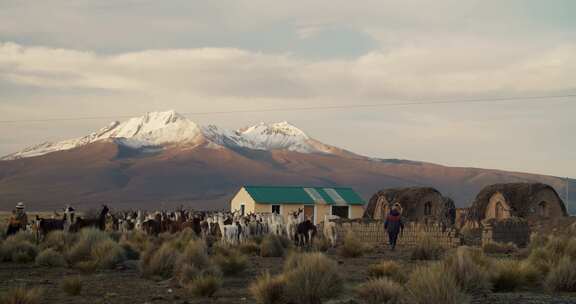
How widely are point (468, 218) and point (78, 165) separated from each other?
134735 mm

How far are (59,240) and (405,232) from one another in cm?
1447

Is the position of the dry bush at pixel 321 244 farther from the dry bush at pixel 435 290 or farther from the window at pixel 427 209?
the window at pixel 427 209

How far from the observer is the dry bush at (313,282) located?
14.9 meters

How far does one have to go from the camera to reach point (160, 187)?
515 ft

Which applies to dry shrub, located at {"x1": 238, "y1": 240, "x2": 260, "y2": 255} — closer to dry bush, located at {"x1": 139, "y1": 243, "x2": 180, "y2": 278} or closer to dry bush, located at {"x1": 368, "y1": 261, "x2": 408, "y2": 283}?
dry bush, located at {"x1": 139, "y1": 243, "x2": 180, "y2": 278}

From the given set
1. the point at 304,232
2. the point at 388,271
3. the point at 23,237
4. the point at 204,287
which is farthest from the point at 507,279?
the point at 23,237

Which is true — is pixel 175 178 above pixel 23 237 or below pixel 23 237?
Answer: above

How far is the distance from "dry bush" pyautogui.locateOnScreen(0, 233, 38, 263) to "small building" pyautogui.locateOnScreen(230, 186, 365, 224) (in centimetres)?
2933

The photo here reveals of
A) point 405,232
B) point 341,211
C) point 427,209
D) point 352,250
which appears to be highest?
point 427,209

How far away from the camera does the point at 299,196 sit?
57.7 meters

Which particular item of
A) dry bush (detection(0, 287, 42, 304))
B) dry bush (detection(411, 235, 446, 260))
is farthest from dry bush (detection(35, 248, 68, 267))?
dry bush (detection(411, 235, 446, 260))

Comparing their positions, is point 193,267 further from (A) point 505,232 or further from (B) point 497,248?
(A) point 505,232

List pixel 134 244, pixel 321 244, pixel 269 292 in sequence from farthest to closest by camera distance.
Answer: pixel 321 244, pixel 134 244, pixel 269 292

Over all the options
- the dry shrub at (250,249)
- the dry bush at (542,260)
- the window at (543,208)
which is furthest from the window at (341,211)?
the dry bush at (542,260)
